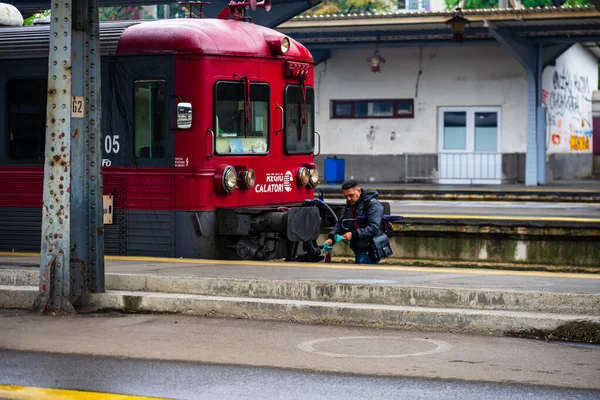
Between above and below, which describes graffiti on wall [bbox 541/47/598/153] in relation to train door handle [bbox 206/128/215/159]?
above

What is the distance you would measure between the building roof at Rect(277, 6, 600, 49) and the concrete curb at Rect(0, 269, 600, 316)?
1976 cm

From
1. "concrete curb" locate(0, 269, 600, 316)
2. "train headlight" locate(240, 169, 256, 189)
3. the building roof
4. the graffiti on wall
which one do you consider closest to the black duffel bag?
"train headlight" locate(240, 169, 256, 189)

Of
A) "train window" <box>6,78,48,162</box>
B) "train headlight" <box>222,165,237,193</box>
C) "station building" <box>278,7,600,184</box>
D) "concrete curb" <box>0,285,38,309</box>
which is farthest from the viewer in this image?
"station building" <box>278,7,600,184</box>

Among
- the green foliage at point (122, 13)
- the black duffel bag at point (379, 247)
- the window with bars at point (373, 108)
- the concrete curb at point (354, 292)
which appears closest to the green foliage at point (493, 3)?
the window with bars at point (373, 108)

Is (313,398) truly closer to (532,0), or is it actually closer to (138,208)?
(138,208)

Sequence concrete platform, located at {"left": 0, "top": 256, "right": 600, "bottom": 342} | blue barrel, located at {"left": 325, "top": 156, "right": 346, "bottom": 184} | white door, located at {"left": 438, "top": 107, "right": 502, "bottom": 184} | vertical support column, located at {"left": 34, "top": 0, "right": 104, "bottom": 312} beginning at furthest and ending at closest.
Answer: blue barrel, located at {"left": 325, "top": 156, "right": 346, "bottom": 184}
white door, located at {"left": 438, "top": 107, "right": 502, "bottom": 184}
vertical support column, located at {"left": 34, "top": 0, "right": 104, "bottom": 312}
concrete platform, located at {"left": 0, "top": 256, "right": 600, "bottom": 342}

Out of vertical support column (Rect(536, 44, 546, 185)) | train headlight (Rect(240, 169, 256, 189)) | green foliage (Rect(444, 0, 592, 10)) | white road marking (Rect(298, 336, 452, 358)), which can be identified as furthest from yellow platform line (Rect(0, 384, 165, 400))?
green foliage (Rect(444, 0, 592, 10))

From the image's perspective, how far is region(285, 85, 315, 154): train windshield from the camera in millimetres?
15289

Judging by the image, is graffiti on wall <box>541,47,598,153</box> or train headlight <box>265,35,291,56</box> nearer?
train headlight <box>265,35,291,56</box>

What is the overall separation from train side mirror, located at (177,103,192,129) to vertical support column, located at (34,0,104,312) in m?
3.07

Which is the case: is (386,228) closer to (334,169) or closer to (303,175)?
(303,175)

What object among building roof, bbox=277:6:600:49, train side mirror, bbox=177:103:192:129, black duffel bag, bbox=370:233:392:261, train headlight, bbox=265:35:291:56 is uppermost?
building roof, bbox=277:6:600:49

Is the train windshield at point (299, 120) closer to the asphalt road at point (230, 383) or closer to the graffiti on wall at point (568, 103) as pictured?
the asphalt road at point (230, 383)

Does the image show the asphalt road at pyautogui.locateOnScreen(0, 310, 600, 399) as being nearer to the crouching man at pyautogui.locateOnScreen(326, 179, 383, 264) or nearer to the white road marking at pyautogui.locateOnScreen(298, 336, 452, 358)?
the white road marking at pyautogui.locateOnScreen(298, 336, 452, 358)
